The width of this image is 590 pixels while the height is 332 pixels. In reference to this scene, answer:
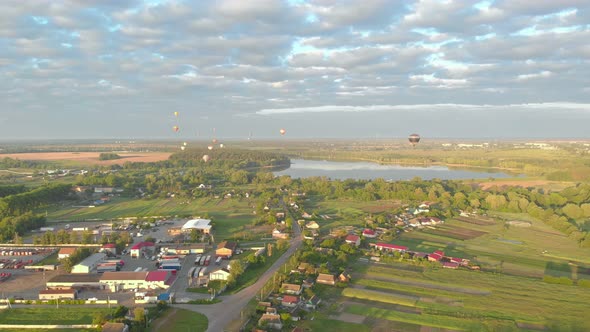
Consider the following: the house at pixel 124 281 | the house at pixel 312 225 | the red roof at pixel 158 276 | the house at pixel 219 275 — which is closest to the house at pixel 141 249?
the house at pixel 124 281

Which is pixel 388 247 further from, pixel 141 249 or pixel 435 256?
pixel 141 249

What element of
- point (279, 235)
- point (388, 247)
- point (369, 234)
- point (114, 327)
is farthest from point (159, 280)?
point (369, 234)

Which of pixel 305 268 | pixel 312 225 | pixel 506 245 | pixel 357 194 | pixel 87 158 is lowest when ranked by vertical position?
pixel 506 245

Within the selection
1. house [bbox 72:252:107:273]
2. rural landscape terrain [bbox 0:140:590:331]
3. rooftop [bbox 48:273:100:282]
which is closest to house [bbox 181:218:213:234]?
rural landscape terrain [bbox 0:140:590:331]

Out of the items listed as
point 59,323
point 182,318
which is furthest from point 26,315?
point 182,318

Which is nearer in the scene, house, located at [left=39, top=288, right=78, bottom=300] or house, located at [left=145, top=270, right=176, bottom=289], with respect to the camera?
house, located at [left=39, top=288, right=78, bottom=300]

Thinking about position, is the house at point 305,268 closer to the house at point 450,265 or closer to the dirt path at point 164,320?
the dirt path at point 164,320

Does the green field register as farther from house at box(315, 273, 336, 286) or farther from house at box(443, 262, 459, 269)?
house at box(315, 273, 336, 286)
